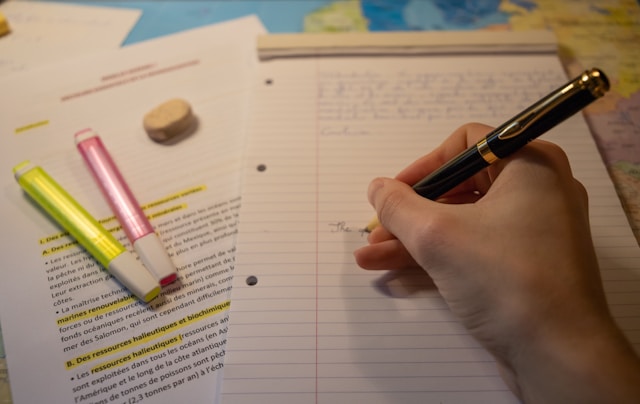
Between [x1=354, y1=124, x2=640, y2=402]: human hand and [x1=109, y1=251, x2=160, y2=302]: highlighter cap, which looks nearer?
[x1=354, y1=124, x2=640, y2=402]: human hand

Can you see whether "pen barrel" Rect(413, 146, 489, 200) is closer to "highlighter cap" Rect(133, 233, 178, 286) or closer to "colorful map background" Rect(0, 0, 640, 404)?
"highlighter cap" Rect(133, 233, 178, 286)

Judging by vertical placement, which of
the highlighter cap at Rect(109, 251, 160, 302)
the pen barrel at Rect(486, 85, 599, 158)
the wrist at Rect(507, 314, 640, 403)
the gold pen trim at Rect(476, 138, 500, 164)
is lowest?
the highlighter cap at Rect(109, 251, 160, 302)

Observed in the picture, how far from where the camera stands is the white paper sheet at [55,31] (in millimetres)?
761

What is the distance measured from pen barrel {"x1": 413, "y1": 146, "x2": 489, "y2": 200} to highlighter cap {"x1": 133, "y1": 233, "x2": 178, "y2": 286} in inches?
11.2

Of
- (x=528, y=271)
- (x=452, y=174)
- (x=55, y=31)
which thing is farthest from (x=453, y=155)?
(x=55, y=31)

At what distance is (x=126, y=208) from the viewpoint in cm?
54

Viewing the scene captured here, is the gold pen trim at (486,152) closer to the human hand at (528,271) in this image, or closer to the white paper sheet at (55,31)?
the human hand at (528,271)

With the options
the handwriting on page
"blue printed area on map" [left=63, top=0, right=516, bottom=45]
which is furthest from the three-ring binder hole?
"blue printed area on map" [left=63, top=0, right=516, bottom=45]

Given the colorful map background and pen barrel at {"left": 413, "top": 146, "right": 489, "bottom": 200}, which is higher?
pen barrel at {"left": 413, "top": 146, "right": 489, "bottom": 200}

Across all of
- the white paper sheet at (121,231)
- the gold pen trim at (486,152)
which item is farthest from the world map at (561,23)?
the gold pen trim at (486,152)

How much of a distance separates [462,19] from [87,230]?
0.69 meters

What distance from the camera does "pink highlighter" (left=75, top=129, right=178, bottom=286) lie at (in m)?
0.50

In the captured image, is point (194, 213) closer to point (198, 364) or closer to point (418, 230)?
point (198, 364)

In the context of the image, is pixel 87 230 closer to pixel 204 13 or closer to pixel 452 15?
pixel 204 13
